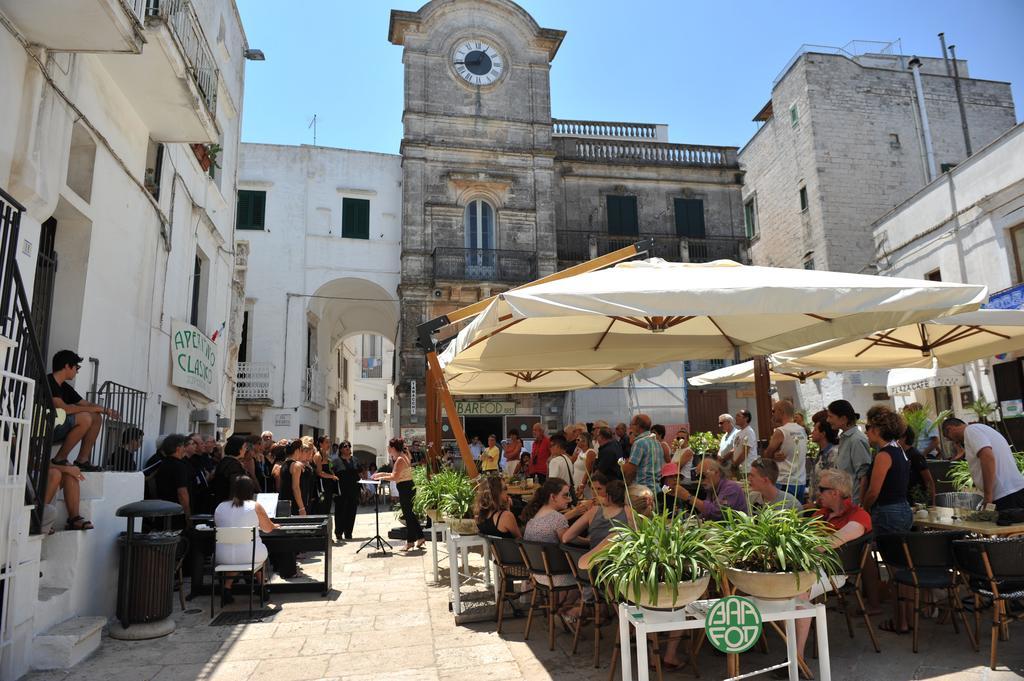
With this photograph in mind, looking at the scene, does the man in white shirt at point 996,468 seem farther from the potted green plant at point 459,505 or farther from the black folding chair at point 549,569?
the potted green plant at point 459,505

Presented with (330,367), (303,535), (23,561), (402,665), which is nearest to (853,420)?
(402,665)

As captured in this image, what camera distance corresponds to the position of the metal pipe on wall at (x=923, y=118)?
22.4 meters

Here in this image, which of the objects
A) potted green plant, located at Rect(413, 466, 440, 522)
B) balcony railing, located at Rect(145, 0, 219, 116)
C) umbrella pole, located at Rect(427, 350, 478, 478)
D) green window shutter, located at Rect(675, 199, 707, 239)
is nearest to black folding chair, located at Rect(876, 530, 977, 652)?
umbrella pole, located at Rect(427, 350, 478, 478)

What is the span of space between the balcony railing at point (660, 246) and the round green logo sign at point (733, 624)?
1974cm

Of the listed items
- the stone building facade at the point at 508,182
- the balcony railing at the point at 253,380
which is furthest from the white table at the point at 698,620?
the balcony railing at the point at 253,380

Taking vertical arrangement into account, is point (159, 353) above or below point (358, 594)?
above

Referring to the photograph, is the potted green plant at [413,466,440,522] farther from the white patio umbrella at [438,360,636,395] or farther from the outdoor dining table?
the outdoor dining table

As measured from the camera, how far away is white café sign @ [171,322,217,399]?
33.4ft

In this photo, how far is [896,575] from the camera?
471 centimetres

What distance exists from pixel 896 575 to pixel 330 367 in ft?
76.6

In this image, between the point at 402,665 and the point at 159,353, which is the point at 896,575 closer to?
the point at 402,665

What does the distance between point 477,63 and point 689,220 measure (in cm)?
916

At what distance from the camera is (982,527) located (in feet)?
15.7

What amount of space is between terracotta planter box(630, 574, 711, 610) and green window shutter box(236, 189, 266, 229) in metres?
20.5
